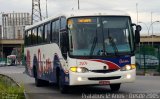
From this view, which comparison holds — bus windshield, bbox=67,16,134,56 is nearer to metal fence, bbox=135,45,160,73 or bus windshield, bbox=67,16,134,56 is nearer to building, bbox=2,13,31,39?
metal fence, bbox=135,45,160,73

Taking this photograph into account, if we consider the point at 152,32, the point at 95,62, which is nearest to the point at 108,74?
the point at 95,62

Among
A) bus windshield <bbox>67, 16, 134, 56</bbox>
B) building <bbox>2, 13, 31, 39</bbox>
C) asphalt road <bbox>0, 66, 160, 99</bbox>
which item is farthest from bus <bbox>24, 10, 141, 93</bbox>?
building <bbox>2, 13, 31, 39</bbox>

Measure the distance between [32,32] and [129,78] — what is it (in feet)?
31.3

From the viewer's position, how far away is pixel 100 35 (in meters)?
16.3

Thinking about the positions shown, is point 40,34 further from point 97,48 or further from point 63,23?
point 97,48

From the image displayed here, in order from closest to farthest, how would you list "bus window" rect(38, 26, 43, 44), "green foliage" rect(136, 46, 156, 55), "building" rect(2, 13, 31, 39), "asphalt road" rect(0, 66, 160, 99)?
"asphalt road" rect(0, 66, 160, 99) < "bus window" rect(38, 26, 43, 44) < "green foliage" rect(136, 46, 156, 55) < "building" rect(2, 13, 31, 39)

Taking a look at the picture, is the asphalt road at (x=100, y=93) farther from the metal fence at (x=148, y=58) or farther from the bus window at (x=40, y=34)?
the metal fence at (x=148, y=58)

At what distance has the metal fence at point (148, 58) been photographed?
37.9 metres

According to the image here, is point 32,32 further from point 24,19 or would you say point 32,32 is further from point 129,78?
point 24,19

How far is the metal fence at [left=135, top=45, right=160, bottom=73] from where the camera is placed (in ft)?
124

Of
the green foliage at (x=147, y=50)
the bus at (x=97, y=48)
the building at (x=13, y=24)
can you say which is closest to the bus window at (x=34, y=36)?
the bus at (x=97, y=48)

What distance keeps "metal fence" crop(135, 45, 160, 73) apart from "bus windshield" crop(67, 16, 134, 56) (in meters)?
20.9

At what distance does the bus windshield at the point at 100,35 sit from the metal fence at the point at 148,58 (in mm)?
20924

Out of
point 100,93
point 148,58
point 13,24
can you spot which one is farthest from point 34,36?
point 13,24
